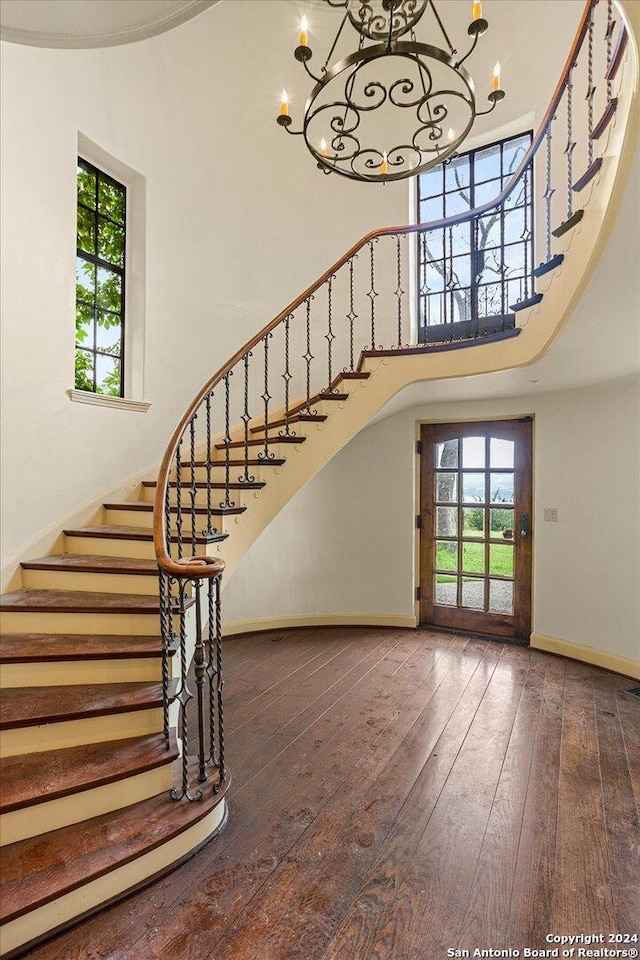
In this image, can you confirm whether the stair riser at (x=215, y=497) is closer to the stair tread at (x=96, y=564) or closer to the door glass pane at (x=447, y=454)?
the stair tread at (x=96, y=564)

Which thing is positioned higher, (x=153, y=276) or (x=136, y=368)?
(x=153, y=276)

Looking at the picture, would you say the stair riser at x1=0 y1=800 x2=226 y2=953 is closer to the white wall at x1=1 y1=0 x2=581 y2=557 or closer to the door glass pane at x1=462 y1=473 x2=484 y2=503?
the white wall at x1=1 y1=0 x2=581 y2=557

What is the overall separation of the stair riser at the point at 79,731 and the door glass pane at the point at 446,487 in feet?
10.9

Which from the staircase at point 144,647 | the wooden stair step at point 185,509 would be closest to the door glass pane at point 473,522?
the staircase at point 144,647

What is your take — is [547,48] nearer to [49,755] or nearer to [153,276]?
[153,276]

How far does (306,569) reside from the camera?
15.9ft

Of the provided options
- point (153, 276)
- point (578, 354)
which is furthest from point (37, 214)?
point (578, 354)

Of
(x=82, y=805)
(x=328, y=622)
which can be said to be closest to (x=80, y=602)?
(x=82, y=805)

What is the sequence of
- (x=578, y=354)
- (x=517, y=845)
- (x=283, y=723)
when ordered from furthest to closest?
1. (x=578, y=354)
2. (x=283, y=723)
3. (x=517, y=845)

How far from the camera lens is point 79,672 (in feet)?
7.13

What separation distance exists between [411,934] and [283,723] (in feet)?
4.71

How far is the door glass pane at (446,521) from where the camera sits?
4.62 meters

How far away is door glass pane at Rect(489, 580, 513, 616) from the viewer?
14.4 ft

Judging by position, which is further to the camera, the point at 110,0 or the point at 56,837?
the point at 56,837
